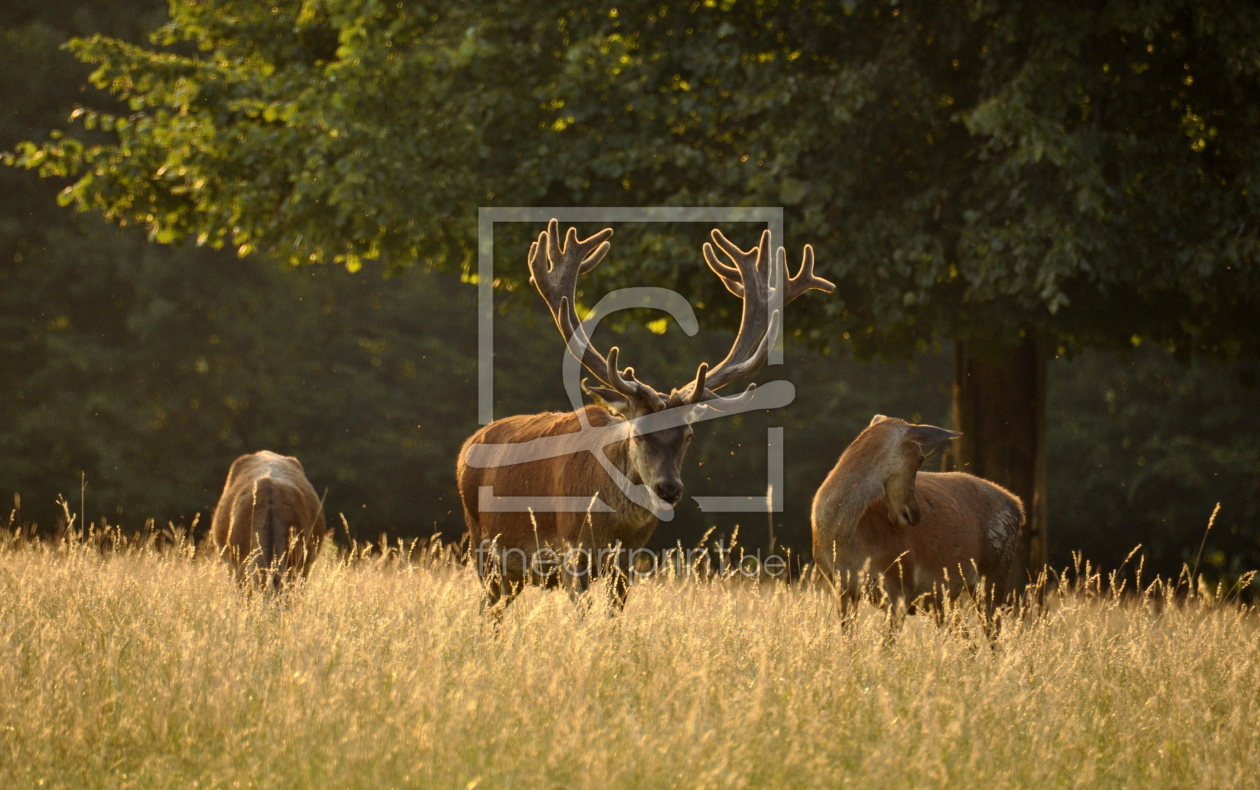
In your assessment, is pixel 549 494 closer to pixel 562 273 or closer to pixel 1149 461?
pixel 562 273

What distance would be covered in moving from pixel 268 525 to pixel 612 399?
2653 mm

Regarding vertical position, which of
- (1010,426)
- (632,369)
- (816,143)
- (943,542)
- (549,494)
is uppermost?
(816,143)

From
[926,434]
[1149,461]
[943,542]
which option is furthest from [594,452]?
[1149,461]

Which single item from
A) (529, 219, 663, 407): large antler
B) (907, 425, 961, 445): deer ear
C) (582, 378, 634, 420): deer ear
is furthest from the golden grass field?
(529, 219, 663, 407): large antler

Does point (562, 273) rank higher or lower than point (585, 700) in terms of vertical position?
higher

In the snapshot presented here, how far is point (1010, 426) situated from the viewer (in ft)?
34.0

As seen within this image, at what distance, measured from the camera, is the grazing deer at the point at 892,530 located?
22.0 ft

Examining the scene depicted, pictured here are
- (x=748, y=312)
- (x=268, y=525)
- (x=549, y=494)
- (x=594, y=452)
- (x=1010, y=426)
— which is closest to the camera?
(x=594, y=452)

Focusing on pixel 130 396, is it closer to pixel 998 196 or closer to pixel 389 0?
pixel 389 0

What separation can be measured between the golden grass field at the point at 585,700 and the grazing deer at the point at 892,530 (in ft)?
0.75

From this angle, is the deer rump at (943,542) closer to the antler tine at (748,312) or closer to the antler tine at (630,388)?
the antler tine at (748,312)

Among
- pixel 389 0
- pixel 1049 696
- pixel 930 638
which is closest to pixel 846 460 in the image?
pixel 930 638

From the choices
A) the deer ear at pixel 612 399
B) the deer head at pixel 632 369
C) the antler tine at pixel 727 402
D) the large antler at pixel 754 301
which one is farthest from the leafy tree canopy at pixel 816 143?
the deer ear at pixel 612 399

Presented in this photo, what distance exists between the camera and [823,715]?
5023mm
